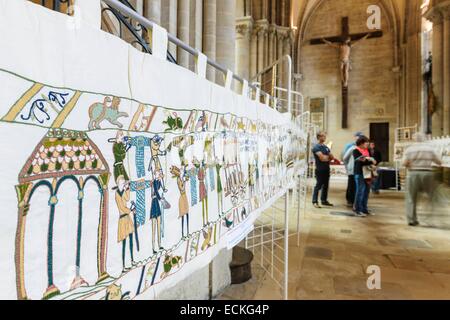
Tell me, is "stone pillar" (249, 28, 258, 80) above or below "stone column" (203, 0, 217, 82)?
above

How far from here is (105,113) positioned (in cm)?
75

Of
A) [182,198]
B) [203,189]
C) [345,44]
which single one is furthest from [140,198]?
[345,44]

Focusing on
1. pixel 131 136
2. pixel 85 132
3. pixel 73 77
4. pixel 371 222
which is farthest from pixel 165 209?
pixel 371 222

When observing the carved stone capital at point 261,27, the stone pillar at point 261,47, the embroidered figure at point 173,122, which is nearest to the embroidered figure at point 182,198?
the embroidered figure at point 173,122

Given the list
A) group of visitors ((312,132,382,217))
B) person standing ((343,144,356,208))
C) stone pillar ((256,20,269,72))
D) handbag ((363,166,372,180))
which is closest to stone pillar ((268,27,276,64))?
stone pillar ((256,20,269,72))

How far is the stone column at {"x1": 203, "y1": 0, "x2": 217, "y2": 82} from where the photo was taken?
265 cm

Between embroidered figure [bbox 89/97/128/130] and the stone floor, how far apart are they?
2149 millimetres

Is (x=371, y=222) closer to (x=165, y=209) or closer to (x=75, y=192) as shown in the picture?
(x=165, y=209)

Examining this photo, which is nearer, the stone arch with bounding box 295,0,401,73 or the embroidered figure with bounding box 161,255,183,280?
the embroidered figure with bounding box 161,255,183,280

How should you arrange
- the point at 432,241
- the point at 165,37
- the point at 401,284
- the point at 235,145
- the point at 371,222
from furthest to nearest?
1. the point at 371,222
2. the point at 432,241
3. the point at 401,284
4. the point at 235,145
5. the point at 165,37

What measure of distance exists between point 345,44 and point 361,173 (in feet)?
34.6

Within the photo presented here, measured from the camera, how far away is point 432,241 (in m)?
3.85

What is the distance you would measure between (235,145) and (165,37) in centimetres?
73

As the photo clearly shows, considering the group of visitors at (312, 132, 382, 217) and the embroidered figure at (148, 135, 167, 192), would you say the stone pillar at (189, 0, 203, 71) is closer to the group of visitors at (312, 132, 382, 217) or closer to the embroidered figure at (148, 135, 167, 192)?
the embroidered figure at (148, 135, 167, 192)
